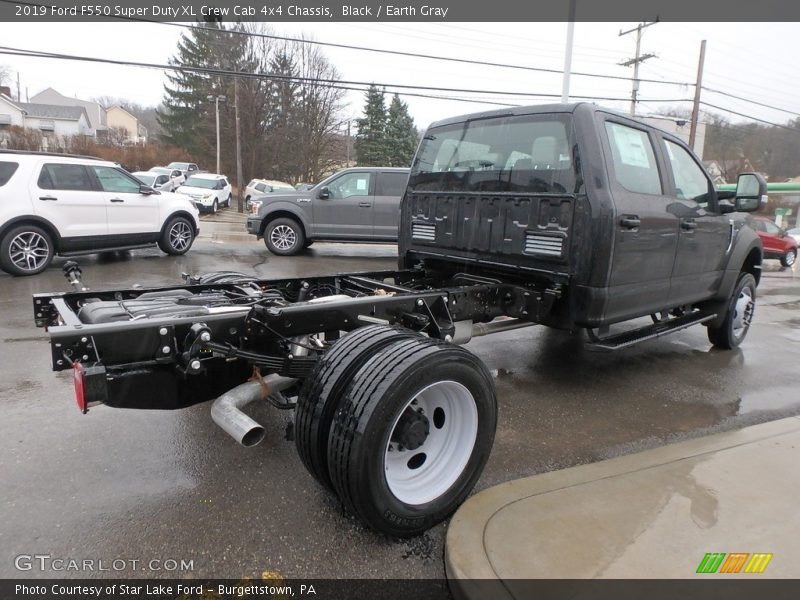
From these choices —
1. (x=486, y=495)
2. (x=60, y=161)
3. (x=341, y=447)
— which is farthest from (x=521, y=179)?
(x=60, y=161)

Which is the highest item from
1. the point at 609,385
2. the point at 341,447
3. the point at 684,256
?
the point at 684,256

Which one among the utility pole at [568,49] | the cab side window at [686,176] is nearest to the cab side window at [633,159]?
the cab side window at [686,176]

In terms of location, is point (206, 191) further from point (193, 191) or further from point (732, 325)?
point (732, 325)

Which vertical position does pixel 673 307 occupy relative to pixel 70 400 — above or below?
above

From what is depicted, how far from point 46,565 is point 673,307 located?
4959 millimetres

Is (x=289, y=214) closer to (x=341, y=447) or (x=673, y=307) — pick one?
(x=673, y=307)

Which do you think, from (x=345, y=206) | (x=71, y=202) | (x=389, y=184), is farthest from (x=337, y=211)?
(x=71, y=202)

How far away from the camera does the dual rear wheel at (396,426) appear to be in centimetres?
232

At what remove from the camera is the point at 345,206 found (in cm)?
1227

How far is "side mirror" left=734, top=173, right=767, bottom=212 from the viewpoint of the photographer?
509 cm

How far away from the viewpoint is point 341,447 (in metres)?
2.32

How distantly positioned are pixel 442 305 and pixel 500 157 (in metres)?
1.56

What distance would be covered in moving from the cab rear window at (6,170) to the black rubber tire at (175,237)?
9.12ft

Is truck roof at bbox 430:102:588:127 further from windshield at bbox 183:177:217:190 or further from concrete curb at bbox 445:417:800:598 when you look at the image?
windshield at bbox 183:177:217:190
